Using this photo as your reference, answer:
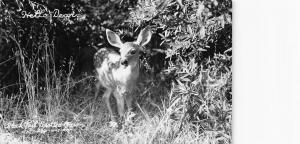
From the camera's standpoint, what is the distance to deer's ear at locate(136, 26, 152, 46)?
2.13m

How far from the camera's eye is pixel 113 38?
2.12 m

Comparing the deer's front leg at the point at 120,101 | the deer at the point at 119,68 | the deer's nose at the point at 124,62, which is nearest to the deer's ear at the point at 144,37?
the deer at the point at 119,68

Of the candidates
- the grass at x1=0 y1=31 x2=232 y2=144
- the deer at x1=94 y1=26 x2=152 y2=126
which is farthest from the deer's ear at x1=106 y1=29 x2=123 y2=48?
the grass at x1=0 y1=31 x2=232 y2=144

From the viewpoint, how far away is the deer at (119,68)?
2.12 m

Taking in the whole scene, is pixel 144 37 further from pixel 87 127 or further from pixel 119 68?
pixel 87 127

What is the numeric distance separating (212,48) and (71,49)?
65 cm

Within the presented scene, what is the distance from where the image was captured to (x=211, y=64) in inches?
86.6

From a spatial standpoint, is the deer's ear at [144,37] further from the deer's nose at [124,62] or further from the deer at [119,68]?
the deer's nose at [124,62]

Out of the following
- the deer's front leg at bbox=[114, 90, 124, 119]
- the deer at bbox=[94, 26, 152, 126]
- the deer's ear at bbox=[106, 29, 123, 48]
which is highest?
the deer's ear at bbox=[106, 29, 123, 48]

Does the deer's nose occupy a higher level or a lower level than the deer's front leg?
higher

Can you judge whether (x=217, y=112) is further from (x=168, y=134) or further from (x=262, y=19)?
(x=262, y=19)

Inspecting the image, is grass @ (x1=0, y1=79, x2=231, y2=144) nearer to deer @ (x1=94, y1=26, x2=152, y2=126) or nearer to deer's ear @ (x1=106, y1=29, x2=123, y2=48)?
deer @ (x1=94, y1=26, x2=152, y2=126)

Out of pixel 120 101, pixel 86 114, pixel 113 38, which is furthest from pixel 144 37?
pixel 86 114

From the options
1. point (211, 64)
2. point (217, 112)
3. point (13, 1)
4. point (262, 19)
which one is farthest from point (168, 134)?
point (13, 1)
